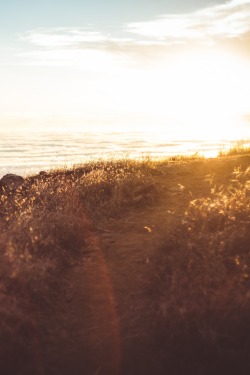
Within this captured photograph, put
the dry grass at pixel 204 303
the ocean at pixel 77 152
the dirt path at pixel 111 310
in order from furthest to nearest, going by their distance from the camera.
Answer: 1. the ocean at pixel 77 152
2. the dirt path at pixel 111 310
3. the dry grass at pixel 204 303

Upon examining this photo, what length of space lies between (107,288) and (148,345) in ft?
4.53

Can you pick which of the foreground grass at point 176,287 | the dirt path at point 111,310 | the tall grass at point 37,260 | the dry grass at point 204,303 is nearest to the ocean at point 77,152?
the tall grass at point 37,260

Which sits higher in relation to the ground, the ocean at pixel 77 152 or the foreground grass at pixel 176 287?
the ocean at pixel 77 152

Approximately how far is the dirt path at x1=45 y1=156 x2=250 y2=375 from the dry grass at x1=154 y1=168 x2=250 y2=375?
0.20m

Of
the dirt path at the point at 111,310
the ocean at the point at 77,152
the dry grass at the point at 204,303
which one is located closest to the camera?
the dry grass at the point at 204,303

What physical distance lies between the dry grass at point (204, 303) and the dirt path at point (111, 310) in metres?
0.20

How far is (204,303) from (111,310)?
1244 mm

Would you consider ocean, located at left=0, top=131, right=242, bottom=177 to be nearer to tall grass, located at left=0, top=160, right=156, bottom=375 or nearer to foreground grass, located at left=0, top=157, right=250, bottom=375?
tall grass, located at left=0, top=160, right=156, bottom=375

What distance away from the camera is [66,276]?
19.5 ft

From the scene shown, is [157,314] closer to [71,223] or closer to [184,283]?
[184,283]

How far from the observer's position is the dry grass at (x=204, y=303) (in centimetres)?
407

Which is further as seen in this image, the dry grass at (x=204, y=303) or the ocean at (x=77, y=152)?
the ocean at (x=77, y=152)

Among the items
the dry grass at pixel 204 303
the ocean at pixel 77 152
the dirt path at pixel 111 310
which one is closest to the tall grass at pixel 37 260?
the dirt path at pixel 111 310

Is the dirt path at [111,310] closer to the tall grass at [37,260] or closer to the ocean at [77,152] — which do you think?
the tall grass at [37,260]
